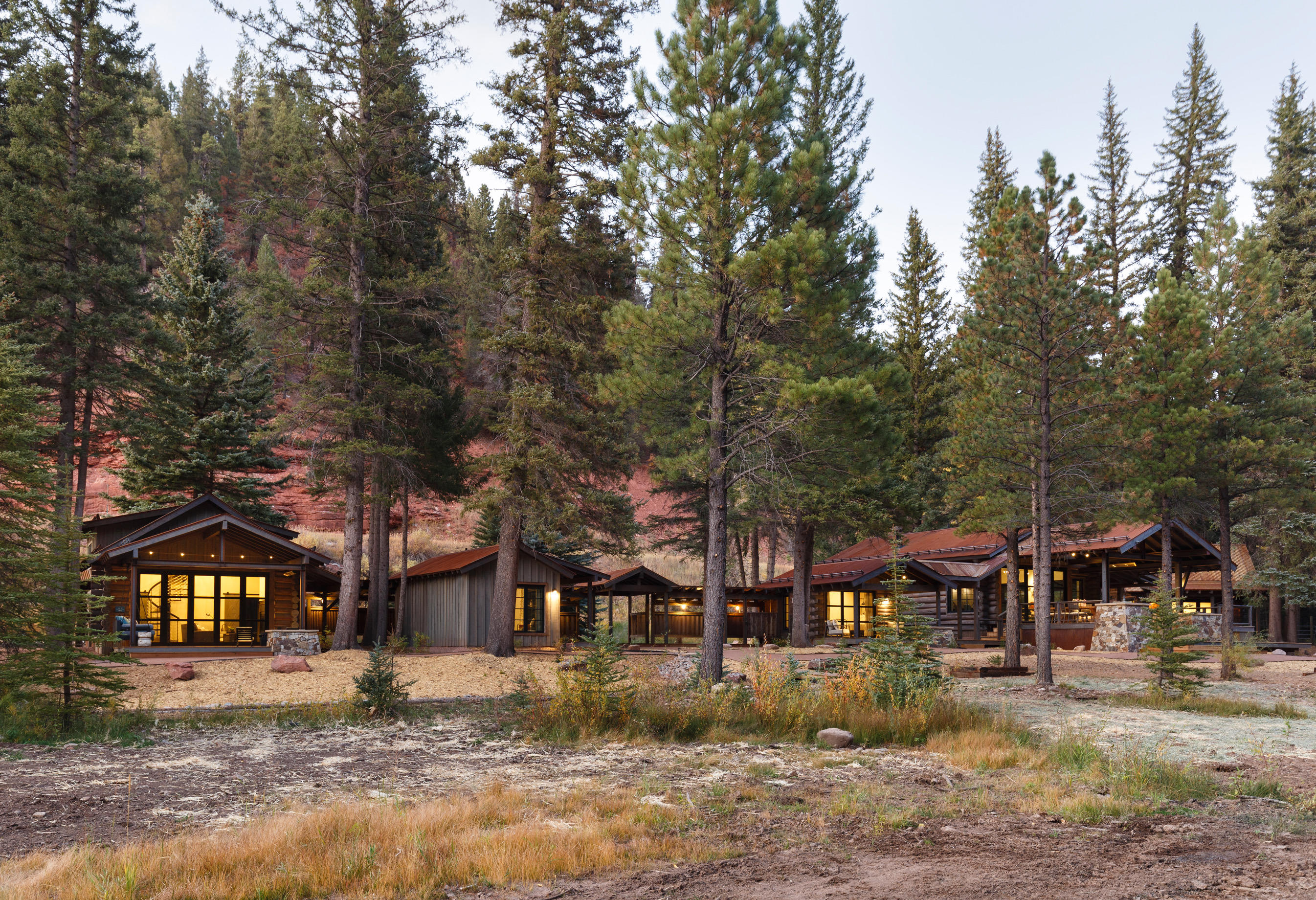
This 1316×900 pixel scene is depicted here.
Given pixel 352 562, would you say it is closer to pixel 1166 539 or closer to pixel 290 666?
pixel 290 666

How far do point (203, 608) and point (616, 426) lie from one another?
1531 cm

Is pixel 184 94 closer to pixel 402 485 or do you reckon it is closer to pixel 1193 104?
pixel 402 485

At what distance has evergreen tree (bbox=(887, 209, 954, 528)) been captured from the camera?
42.3 metres

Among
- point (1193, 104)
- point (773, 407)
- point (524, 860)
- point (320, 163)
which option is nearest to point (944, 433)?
point (1193, 104)

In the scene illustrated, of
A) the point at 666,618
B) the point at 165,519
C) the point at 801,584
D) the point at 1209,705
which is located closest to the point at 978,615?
the point at 801,584

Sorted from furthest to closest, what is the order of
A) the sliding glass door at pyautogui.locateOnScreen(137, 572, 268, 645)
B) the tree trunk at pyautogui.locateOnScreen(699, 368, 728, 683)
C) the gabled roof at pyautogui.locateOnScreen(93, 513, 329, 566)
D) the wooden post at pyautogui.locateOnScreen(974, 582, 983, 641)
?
the wooden post at pyautogui.locateOnScreen(974, 582, 983, 641) < the sliding glass door at pyautogui.locateOnScreen(137, 572, 268, 645) < the gabled roof at pyautogui.locateOnScreen(93, 513, 329, 566) < the tree trunk at pyautogui.locateOnScreen(699, 368, 728, 683)

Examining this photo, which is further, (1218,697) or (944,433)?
(944,433)

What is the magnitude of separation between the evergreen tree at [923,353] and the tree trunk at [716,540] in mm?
24976

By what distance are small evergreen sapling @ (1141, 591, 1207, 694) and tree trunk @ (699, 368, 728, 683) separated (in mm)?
8307

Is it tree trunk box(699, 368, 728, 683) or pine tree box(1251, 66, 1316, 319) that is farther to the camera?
pine tree box(1251, 66, 1316, 319)

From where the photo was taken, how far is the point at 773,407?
60.2 feet

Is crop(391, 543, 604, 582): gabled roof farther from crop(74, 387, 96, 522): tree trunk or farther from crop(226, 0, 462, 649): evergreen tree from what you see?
crop(74, 387, 96, 522): tree trunk

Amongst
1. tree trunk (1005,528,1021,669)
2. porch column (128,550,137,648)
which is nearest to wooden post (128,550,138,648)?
porch column (128,550,137,648)

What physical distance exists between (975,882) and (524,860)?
3.12 m
